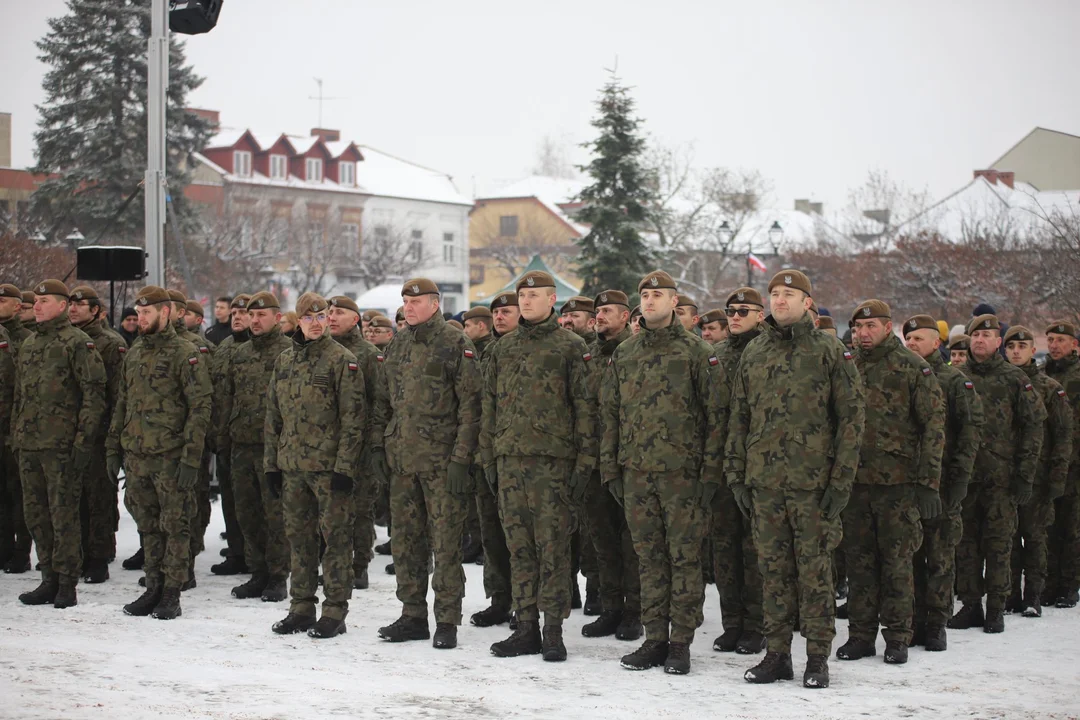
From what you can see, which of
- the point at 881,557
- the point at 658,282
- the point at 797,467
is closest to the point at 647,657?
the point at 797,467

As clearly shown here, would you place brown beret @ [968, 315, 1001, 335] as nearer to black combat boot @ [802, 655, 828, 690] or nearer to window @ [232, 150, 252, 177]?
black combat boot @ [802, 655, 828, 690]

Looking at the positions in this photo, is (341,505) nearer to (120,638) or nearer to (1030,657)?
(120,638)

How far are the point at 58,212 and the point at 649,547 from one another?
31903mm

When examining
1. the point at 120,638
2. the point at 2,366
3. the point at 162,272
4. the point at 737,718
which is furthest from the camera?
the point at 162,272

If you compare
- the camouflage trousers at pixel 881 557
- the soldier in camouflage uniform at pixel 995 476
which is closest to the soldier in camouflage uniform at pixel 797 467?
the camouflage trousers at pixel 881 557

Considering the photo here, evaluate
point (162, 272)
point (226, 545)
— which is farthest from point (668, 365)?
point (162, 272)

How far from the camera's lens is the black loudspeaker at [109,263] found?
500 inches

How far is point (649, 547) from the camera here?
7305 mm

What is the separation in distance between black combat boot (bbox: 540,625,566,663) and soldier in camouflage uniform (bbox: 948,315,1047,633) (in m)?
3.11

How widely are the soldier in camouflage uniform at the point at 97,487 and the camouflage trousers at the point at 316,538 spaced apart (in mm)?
2557

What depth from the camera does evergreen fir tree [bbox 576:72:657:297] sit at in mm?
28875

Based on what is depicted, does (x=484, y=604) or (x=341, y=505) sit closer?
(x=341, y=505)

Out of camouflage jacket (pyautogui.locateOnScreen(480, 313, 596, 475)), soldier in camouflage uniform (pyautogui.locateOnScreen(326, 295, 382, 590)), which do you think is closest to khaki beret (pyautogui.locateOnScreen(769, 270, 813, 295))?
camouflage jacket (pyautogui.locateOnScreen(480, 313, 596, 475))

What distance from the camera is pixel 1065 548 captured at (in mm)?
9672
